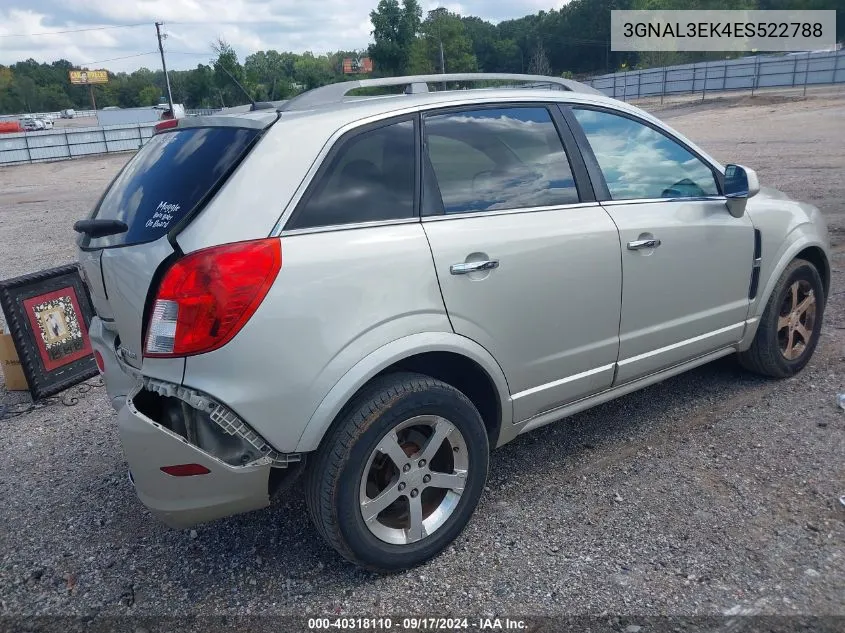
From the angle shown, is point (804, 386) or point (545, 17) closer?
point (804, 386)

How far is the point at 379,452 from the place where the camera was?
262cm

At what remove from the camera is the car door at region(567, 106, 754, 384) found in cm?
334

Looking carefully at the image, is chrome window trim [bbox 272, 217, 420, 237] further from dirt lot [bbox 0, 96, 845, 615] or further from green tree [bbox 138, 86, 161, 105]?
green tree [bbox 138, 86, 161, 105]

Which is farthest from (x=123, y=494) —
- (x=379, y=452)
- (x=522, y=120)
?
(x=522, y=120)

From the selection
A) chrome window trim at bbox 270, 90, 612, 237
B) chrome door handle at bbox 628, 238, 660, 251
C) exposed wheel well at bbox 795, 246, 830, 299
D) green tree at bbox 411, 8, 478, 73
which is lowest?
exposed wheel well at bbox 795, 246, 830, 299

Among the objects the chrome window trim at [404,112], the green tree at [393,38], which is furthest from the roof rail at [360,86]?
the green tree at [393,38]

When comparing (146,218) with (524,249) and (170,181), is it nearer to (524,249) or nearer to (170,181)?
(170,181)

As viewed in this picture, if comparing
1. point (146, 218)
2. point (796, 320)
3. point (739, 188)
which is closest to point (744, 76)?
point (796, 320)

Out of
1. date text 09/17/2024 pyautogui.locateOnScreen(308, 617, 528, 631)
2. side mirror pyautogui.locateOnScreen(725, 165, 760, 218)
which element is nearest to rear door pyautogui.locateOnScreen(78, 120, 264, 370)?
date text 09/17/2024 pyautogui.locateOnScreen(308, 617, 528, 631)

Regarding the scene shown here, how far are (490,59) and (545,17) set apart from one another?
22282 millimetres

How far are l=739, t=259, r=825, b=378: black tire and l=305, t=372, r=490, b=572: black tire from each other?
91.4 inches

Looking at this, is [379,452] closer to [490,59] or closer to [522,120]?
[522,120]

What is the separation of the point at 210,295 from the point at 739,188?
9.66 ft

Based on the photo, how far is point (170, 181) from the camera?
265cm
